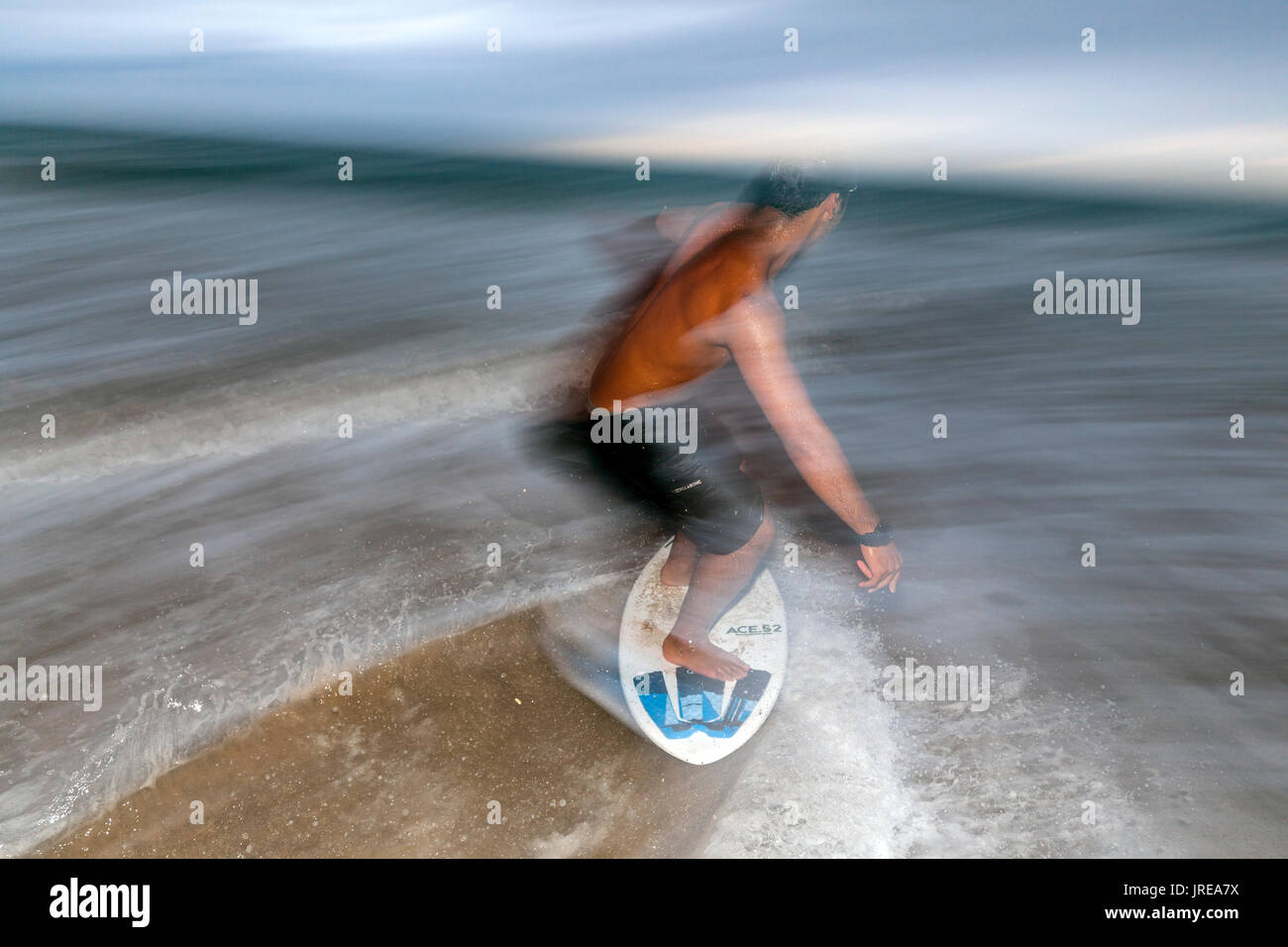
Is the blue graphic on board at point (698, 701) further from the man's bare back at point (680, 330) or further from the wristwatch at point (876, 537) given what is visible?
the man's bare back at point (680, 330)

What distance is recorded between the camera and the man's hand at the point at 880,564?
95.2 inches

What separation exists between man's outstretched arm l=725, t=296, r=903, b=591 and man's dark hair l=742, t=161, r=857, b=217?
0.33 metres

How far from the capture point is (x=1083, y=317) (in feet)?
28.3

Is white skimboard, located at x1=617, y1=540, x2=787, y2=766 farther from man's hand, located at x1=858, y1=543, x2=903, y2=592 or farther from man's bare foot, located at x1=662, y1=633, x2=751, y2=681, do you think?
man's hand, located at x1=858, y1=543, x2=903, y2=592

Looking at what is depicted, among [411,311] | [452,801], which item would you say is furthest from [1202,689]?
[411,311]

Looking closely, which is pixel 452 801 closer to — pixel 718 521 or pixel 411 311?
pixel 718 521

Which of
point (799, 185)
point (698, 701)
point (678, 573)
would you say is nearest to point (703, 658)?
point (698, 701)

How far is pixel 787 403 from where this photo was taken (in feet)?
7.52

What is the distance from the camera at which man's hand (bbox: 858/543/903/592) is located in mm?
2418

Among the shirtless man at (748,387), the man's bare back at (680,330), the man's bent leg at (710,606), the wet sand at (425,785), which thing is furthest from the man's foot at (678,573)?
the man's bare back at (680,330)

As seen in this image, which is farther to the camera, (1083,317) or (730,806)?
(1083,317)

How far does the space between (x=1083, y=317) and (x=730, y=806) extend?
7871 millimetres

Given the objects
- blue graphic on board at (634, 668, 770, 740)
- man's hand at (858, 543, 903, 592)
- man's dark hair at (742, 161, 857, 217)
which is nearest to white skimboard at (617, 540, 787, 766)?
blue graphic on board at (634, 668, 770, 740)

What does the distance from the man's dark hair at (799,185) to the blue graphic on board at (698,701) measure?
159cm
